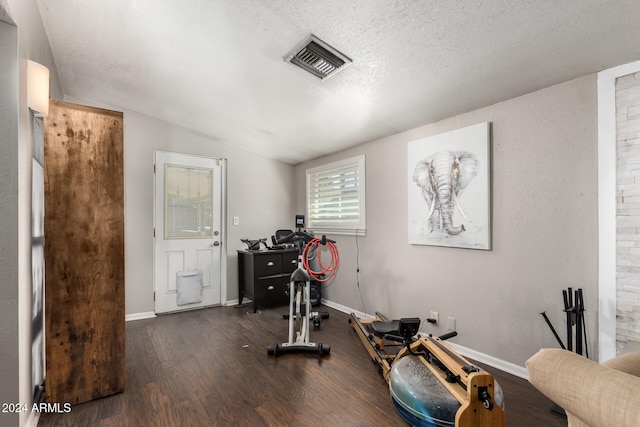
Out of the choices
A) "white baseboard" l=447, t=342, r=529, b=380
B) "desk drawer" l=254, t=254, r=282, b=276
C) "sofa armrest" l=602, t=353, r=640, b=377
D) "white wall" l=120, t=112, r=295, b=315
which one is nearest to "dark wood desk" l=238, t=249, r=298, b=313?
"desk drawer" l=254, t=254, r=282, b=276

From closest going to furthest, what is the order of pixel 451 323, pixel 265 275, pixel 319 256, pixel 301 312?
pixel 451 323, pixel 301 312, pixel 319 256, pixel 265 275

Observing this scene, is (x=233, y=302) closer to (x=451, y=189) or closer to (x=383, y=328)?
(x=383, y=328)

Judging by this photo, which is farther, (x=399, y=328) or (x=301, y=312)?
(x=301, y=312)

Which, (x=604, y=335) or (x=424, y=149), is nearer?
(x=604, y=335)

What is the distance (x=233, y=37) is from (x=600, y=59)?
2.36 metres

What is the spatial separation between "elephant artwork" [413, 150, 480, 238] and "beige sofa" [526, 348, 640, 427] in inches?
68.5

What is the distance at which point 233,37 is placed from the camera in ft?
6.86

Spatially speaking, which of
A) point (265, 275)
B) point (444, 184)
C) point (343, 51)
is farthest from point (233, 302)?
point (343, 51)

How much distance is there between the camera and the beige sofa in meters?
0.79

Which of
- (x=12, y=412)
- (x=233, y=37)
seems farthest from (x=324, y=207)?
(x=12, y=412)

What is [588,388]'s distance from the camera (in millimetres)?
870

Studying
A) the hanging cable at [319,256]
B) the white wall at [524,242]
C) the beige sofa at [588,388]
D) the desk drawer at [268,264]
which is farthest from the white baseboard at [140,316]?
the beige sofa at [588,388]

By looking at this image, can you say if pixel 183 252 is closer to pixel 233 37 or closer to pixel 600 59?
pixel 233 37

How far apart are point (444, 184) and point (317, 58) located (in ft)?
5.19
